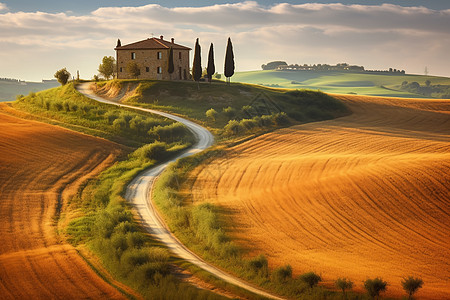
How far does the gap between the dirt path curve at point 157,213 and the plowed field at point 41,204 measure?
4.65 m

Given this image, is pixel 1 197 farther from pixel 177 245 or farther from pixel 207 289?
pixel 207 289

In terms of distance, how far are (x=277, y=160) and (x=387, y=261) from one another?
20457 millimetres

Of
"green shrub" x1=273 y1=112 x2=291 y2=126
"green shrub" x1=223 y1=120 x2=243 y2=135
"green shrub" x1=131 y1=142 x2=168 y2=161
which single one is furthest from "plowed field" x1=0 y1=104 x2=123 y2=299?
"green shrub" x1=273 y1=112 x2=291 y2=126

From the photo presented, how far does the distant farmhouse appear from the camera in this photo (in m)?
78.6

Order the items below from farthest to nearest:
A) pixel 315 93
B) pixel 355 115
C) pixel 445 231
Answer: pixel 315 93
pixel 355 115
pixel 445 231

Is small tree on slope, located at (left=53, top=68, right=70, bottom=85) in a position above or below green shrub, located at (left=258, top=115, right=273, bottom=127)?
above

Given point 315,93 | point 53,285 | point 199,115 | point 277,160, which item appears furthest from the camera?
point 315,93

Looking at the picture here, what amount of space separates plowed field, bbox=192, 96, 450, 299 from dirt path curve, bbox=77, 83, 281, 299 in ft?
8.23

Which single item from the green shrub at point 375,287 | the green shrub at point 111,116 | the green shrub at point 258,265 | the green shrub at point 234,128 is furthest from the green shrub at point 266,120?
the green shrub at point 375,287

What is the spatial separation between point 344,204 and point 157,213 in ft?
40.7

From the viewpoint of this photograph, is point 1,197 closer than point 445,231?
No

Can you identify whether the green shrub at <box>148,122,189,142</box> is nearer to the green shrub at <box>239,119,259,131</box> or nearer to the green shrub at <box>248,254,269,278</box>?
the green shrub at <box>239,119,259,131</box>

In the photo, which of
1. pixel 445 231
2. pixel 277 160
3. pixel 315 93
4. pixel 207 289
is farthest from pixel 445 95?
pixel 207 289

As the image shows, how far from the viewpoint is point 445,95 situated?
165m
